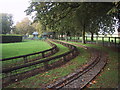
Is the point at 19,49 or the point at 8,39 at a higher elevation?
the point at 8,39

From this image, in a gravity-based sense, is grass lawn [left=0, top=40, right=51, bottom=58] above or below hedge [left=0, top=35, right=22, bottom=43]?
below

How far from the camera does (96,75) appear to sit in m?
4.70

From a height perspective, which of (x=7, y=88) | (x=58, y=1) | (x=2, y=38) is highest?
(x=58, y=1)

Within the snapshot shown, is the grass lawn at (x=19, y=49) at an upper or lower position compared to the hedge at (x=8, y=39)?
lower

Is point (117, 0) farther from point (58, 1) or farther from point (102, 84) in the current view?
point (58, 1)

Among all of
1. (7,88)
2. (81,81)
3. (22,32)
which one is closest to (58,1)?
(81,81)

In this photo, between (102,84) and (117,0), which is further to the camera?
(117,0)

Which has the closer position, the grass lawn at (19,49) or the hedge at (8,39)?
the grass lawn at (19,49)

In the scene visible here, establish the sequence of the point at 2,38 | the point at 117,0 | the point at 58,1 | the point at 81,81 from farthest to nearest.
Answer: the point at 2,38 < the point at 58,1 < the point at 117,0 < the point at 81,81

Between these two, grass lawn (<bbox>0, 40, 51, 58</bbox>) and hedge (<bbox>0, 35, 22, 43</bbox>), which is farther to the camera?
hedge (<bbox>0, 35, 22, 43</bbox>)

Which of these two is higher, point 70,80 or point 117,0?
point 117,0

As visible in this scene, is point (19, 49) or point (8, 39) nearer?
point (19, 49)

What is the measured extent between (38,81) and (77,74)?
177 centimetres

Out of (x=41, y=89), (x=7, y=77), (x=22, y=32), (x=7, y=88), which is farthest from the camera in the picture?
(x=22, y=32)
